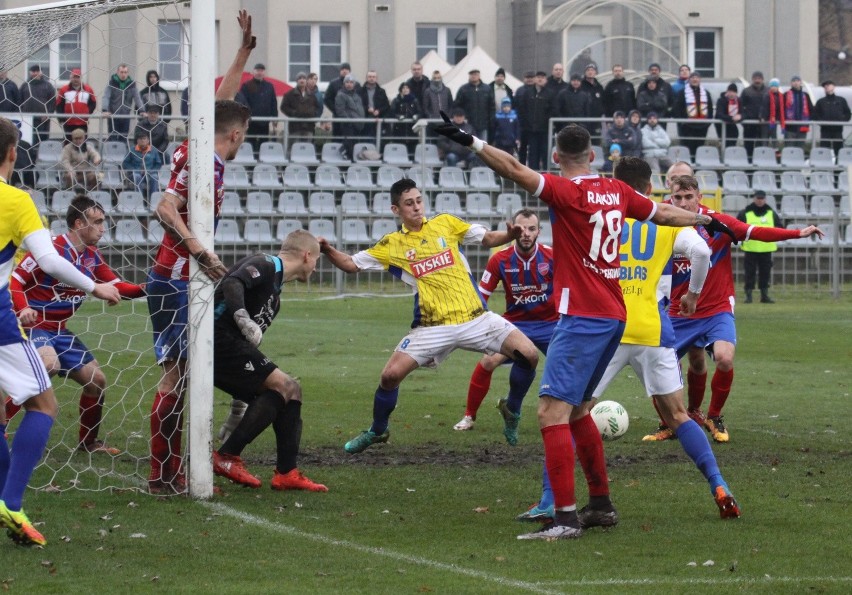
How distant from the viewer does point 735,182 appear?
28.5m

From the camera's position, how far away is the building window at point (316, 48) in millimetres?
36438

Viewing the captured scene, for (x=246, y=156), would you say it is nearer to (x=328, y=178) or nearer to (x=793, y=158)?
(x=328, y=178)

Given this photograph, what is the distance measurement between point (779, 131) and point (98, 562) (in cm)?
2565

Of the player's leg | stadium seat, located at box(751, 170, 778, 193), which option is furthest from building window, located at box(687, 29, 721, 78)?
the player's leg

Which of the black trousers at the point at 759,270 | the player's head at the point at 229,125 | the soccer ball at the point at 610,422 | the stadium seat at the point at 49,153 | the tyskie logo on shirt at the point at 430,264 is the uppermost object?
the stadium seat at the point at 49,153

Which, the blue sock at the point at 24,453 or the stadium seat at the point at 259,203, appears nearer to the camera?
the blue sock at the point at 24,453

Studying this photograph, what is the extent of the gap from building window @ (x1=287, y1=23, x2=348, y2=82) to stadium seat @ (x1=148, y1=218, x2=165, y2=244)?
1019 inches

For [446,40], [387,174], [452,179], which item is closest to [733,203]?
[452,179]

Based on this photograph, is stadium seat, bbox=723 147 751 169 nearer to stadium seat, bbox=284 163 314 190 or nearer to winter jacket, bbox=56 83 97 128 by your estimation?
stadium seat, bbox=284 163 314 190

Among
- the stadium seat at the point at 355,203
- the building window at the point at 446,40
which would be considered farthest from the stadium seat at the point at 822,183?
the building window at the point at 446,40

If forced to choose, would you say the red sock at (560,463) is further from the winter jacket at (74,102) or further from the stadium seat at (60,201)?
the winter jacket at (74,102)

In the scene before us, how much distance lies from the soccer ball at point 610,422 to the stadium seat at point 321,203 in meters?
16.4

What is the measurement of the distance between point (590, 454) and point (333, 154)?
21131 mm

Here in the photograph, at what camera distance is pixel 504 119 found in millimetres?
26203
